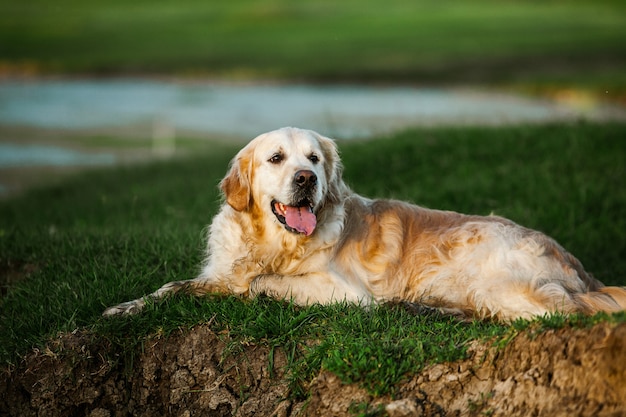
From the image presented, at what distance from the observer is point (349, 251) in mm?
5938

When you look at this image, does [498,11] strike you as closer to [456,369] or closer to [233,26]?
[233,26]

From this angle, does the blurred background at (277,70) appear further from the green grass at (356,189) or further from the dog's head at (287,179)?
the dog's head at (287,179)

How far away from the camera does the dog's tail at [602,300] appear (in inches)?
208

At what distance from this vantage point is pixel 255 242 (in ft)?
19.1

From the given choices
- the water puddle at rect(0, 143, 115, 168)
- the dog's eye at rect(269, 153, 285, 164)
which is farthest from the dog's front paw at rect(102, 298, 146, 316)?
the water puddle at rect(0, 143, 115, 168)

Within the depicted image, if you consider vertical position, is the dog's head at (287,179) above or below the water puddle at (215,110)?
above

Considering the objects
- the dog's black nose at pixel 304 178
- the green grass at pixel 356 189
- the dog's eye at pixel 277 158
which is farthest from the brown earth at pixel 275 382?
the dog's eye at pixel 277 158

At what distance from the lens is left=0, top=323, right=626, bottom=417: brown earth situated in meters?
4.35

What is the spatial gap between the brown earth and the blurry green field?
22891 mm

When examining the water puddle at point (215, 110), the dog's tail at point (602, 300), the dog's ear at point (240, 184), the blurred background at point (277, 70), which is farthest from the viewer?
the blurred background at point (277, 70)

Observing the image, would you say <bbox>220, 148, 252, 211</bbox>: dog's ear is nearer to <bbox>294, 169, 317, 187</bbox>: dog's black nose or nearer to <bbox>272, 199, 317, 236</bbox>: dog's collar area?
<bbox>272, 199, 317, 236</bbox>: dog's collar area

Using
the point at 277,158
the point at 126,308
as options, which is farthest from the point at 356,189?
the point at 126,308

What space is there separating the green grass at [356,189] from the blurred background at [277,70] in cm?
208

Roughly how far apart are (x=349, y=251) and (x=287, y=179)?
31.5 inches
